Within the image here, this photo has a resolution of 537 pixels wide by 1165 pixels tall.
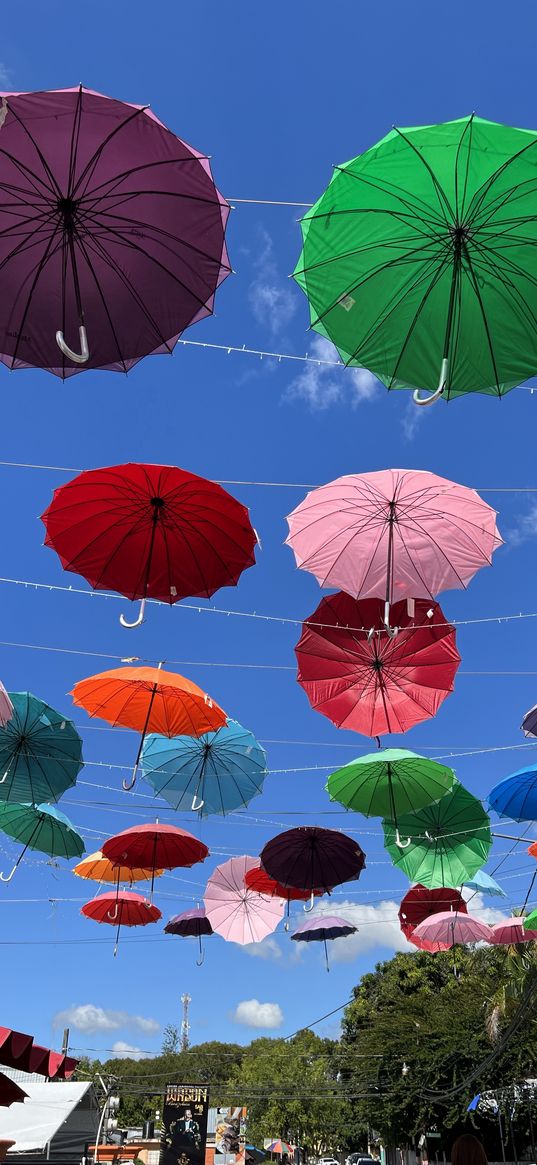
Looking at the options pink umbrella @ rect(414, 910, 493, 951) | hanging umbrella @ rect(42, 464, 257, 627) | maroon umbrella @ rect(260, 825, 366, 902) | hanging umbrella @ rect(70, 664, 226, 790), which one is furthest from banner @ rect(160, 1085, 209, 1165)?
hanging umbrella @ rect(42, 464, 257, 627)

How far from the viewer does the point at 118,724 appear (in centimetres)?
995

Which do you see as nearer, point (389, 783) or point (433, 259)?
point (433, 259)

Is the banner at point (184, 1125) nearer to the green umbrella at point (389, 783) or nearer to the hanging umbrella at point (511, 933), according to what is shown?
the hanging umbrella at point (511, 933)

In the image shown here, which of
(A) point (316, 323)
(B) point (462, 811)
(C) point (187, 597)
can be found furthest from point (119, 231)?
(B) point (462, 811)

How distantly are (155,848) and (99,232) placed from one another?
950 cm

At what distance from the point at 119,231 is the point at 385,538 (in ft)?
14.0

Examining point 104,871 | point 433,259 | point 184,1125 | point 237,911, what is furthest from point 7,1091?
point 237,911

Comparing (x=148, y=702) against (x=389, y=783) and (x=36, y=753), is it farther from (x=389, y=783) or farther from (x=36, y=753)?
(x=389, y=783)

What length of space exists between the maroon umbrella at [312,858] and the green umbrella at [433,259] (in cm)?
855

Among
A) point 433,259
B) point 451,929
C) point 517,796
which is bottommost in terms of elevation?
point 451,929

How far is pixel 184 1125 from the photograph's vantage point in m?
15.4

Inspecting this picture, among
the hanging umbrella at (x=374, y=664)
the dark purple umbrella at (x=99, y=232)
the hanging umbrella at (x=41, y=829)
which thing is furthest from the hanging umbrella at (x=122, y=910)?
the dark purple umbrella at (x=99, y=232)

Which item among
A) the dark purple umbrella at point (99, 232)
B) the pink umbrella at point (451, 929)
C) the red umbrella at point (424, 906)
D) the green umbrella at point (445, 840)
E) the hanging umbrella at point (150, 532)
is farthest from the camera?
the red umbrella at point (424, 906)

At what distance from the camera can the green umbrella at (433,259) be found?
4.65 metres
